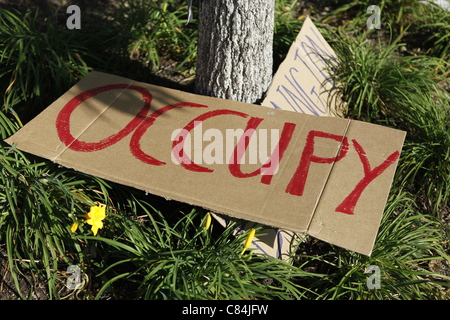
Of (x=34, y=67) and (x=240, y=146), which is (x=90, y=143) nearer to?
(x=240, y=146)

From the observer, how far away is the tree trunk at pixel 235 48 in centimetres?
227

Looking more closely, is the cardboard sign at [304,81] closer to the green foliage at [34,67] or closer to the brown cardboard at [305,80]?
the brown cardboard at [305,80]

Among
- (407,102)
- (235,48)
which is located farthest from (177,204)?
(407,102)

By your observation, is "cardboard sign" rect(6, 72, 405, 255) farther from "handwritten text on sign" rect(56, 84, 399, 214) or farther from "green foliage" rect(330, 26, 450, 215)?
"green foliage" rect(330, 26, 450, 215)

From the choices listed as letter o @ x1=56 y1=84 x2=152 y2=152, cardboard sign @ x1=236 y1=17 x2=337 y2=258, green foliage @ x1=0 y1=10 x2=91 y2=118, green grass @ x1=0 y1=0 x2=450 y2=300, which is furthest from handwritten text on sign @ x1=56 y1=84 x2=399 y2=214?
green foliage @ x1=0 y1=10 x2=91 y2=118

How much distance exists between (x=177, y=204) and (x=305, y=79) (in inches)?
40.5

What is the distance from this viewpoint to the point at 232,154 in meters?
2.08

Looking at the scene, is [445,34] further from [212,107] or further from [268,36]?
[212,107]

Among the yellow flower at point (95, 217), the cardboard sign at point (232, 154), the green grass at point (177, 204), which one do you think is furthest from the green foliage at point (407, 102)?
the yellow flower at point (95, 217)

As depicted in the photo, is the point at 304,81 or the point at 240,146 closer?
the point at 240,146

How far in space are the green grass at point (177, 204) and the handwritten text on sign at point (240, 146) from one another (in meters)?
0.21

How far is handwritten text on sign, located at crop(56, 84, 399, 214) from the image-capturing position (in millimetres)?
1960

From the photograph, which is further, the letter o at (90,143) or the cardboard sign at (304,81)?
the cardboard sign at (304,81)

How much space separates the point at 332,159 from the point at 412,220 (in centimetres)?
65
